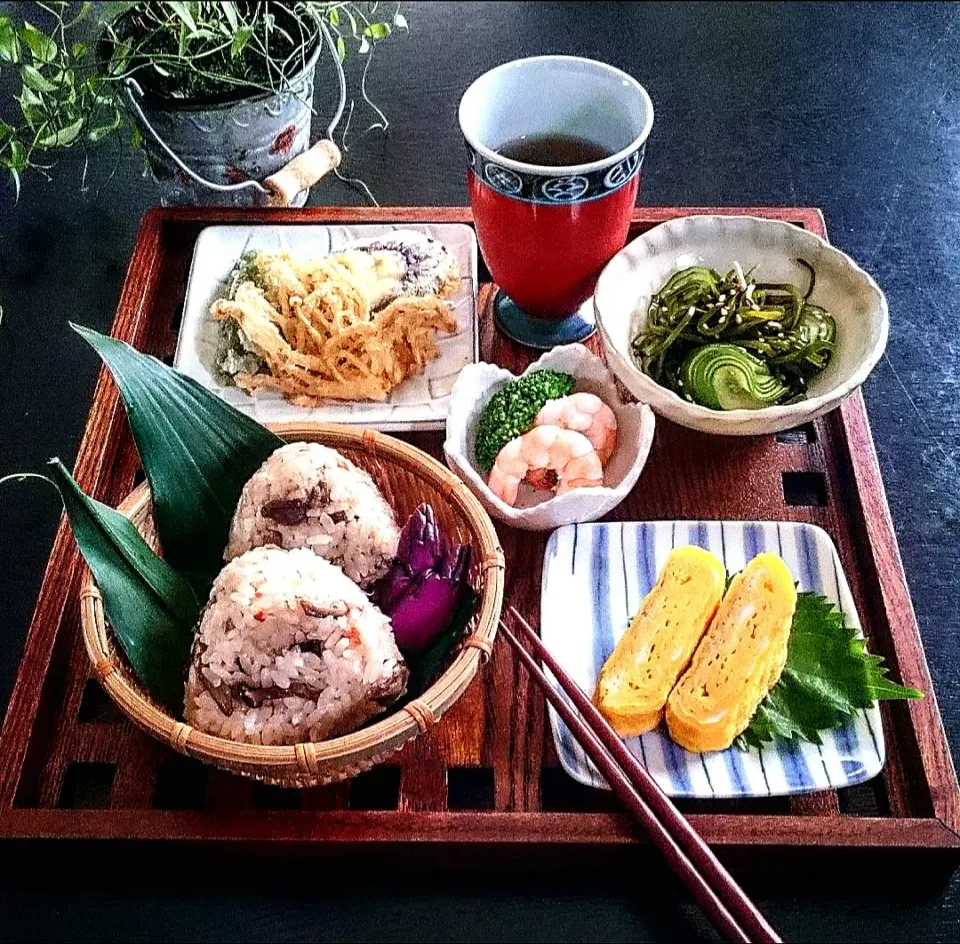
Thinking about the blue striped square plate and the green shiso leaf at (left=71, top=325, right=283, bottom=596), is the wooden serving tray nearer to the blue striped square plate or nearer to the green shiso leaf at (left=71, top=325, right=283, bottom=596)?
the blue striped square plate

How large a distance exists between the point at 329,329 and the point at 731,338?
1.65 feet

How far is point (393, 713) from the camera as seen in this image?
87cm

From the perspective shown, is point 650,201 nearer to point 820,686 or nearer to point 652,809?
point 820,686

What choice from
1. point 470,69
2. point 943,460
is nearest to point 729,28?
point 470,69

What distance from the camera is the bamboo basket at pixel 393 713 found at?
2.61ft

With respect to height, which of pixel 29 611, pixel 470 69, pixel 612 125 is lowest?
pixel 29 611

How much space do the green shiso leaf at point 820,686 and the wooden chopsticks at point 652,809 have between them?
119 millimetres

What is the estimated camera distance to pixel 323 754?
0.79 metres

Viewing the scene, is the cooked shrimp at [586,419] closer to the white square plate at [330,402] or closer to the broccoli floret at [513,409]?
the broccoli floret at [513,409]

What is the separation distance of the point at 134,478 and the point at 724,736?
A: 2.43 ft

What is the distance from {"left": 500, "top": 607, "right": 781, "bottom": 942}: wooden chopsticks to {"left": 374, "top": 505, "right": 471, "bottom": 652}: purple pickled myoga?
7 centimetres

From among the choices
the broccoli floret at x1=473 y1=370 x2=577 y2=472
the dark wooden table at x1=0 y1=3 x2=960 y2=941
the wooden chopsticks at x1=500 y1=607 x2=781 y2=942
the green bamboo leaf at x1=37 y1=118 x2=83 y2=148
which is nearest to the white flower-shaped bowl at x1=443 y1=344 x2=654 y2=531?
the broccoli floret at x1=473 y1=370 x2=577 y2=472

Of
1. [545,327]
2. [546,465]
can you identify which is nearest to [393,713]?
[546,465]

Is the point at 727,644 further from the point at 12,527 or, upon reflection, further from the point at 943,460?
the point at 12,527
